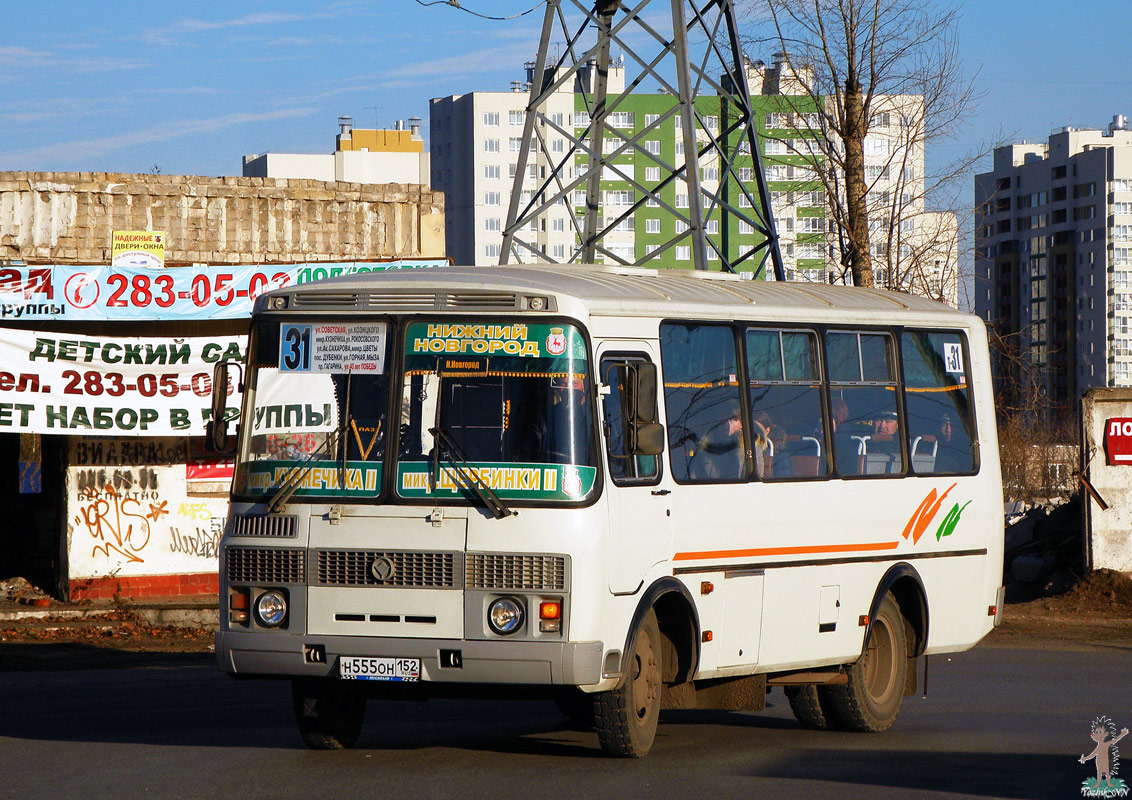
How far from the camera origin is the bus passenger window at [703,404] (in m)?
9.23

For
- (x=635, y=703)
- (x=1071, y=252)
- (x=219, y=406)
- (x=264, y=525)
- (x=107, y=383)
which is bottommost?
(x=635, y=703)

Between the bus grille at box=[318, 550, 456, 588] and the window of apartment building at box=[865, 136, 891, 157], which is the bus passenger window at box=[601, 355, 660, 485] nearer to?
the bus grille at box=[318, 550, 456, 588]

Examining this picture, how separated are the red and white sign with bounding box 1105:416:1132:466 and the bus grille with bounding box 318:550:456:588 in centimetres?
1394

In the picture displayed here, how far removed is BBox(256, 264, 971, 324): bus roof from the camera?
8633 millimetres

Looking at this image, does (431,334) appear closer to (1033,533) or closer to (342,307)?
(342,307)

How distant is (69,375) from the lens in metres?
17.4

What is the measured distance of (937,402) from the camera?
11.5m

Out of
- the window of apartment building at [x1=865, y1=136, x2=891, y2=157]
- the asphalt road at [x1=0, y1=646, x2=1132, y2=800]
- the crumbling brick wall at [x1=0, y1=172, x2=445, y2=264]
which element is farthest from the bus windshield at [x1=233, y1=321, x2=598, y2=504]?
the window of apartment building at [x1=865, y1=136, x2=891, y2=157]

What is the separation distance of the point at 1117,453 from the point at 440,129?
12012 centimetres

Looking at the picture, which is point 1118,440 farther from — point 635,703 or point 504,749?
point 635,703

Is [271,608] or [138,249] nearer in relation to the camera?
[271,608]

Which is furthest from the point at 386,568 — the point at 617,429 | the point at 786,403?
the point at 786,403

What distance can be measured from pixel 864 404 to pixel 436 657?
12.6ft

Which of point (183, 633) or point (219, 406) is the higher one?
point (219, 406)
